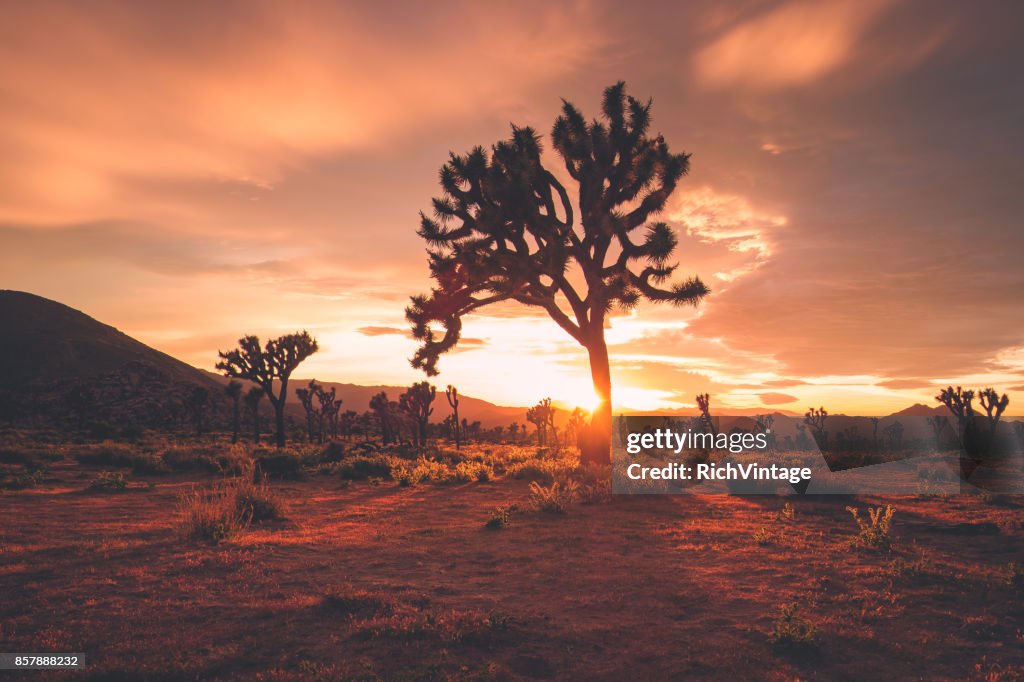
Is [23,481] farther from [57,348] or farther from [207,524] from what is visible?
[57,348]

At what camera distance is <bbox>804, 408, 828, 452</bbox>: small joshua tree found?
34312mm

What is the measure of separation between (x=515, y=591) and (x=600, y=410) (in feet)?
36.2

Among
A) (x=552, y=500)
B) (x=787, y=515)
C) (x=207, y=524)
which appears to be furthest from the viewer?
(x=552, y=500)

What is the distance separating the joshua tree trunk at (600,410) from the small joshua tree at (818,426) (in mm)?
21829

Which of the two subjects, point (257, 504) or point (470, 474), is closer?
point (257, 504)

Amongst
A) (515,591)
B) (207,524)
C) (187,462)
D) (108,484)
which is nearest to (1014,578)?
(515,591)

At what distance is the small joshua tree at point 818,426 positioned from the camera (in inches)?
1351

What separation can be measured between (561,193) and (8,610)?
52.0 ft

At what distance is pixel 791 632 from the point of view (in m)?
4.81

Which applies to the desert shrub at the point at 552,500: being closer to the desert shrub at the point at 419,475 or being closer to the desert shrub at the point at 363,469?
the desert shrub at the point at 419,475

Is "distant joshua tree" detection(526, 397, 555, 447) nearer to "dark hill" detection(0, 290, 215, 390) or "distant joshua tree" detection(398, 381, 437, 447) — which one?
"distant joshua tree" detection(398, 381, 437, 447)

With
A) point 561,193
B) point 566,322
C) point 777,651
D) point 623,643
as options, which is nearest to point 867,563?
point 777,651

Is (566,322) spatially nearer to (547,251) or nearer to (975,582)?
(547,251)

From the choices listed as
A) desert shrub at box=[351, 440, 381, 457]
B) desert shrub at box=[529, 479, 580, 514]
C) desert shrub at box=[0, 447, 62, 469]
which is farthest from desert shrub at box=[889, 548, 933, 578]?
desert shrub at box=[0, 447, 62, 469]
